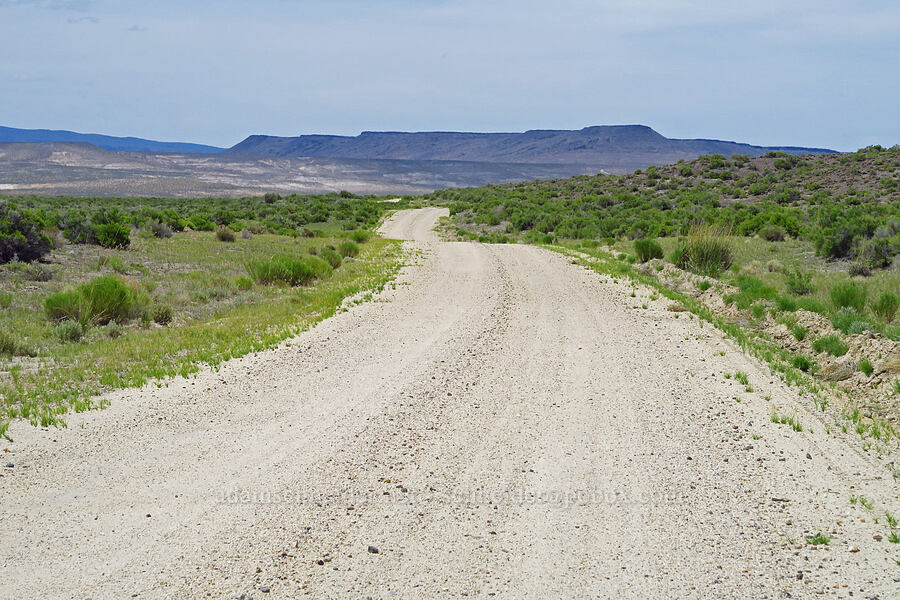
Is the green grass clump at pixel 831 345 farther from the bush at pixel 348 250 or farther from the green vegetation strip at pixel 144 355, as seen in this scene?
the bush at pixel 348 250

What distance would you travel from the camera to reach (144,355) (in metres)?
9.73

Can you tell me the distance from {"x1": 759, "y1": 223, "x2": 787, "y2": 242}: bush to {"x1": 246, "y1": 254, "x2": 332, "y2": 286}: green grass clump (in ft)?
54.3

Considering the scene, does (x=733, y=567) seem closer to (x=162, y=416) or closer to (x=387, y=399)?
(x=387, y=399)

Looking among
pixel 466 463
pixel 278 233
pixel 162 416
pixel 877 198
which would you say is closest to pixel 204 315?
pixel 162 416

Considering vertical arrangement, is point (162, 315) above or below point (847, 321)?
below

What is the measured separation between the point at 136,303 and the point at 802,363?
11.3 meters

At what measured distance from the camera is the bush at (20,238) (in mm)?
17406

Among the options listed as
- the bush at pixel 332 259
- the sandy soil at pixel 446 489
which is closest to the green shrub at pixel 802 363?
the sandy soil at pixel 446 489

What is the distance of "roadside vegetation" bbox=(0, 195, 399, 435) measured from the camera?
874 centimetres

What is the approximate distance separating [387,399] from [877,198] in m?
38.7

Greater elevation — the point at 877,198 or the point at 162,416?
the point at 877,198

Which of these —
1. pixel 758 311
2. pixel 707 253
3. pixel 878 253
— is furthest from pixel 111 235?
pixel 878 253

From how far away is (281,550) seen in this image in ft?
15.2

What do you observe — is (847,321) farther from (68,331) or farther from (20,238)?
(20,238)
